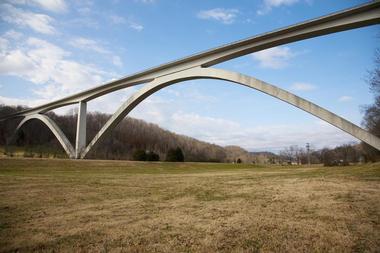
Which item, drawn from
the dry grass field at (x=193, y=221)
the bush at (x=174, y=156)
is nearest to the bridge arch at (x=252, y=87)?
the dry grass field at (x=193, y=221)

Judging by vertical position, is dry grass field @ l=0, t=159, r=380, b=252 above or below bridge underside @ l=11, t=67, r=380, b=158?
below

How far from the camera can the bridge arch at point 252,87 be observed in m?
14.8

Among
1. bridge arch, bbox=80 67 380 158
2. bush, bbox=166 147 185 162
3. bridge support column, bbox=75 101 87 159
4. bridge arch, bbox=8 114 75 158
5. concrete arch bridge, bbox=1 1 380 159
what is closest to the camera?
concrete arch bridge, bbox=1 1 380 159

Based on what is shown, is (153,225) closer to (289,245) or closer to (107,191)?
(289,245)

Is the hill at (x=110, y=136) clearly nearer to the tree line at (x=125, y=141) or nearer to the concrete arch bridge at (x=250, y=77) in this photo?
the tree line at (x=125, y=141)

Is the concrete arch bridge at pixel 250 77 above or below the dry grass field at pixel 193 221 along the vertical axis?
above

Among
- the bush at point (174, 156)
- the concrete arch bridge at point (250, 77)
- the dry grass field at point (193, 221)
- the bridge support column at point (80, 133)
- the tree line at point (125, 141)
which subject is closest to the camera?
the dry grass field at point (193, 221)

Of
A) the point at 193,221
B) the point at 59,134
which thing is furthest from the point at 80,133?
the point at 193,221

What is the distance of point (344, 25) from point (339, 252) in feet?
45.0

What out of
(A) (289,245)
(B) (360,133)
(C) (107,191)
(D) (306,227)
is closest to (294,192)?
(D) (306,227)

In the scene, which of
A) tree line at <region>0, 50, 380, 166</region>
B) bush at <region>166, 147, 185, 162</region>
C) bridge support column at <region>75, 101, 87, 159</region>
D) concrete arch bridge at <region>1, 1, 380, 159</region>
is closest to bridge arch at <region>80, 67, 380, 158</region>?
concrete arch bridge at <region>1, 1, 380, 159</region>

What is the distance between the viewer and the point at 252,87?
→ 18281 millimetres

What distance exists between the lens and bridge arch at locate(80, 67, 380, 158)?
581 inches

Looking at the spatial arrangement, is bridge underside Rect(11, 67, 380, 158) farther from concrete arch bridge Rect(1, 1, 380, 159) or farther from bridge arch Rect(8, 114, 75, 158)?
bridge arch Rect(8, 114, 75, 158)
